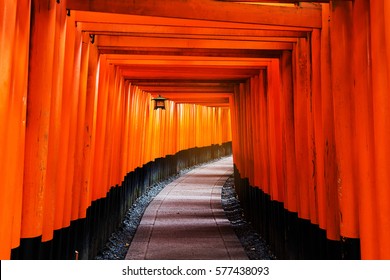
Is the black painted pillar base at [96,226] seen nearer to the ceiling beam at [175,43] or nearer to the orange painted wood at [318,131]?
the ceiling beam at [175,43]

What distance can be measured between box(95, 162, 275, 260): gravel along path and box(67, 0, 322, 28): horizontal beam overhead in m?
4.32

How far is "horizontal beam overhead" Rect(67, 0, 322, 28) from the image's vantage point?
15.2ft

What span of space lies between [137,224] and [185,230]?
1.49m

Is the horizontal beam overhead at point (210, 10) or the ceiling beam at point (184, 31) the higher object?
the ceiling beam at point (184, 31)

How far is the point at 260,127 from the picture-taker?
861 centimetres

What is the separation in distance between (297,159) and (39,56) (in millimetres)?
3621

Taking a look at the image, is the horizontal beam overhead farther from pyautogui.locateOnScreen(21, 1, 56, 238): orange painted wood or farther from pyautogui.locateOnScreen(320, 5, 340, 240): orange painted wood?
pyautogui.locateOnScreen(21, 1, 56, 238): orange painted wood

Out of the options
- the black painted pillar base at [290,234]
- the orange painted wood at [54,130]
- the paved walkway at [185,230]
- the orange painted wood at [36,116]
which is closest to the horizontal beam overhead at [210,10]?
the orange painted wood at [54,130]

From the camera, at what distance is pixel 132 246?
829 cm

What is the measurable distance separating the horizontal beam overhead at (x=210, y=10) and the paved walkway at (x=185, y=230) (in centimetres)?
425

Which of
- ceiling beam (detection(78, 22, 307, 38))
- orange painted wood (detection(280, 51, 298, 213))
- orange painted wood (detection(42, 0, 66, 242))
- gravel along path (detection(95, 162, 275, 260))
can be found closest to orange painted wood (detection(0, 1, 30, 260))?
orange painted wood (detection(42, 0, 66, 242))

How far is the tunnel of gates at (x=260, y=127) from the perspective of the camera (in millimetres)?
3143
